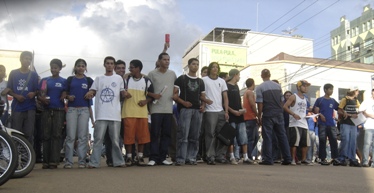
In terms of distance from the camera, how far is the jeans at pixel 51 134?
732cm

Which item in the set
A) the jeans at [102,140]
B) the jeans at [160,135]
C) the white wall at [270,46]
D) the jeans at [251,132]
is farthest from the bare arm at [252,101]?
the white wall at [270,46]

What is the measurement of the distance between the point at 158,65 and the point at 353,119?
15.3 feet

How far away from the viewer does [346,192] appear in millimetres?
4453

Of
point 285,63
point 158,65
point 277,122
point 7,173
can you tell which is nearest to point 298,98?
point 277,122

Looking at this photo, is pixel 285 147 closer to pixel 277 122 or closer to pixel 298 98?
pixel 277 122

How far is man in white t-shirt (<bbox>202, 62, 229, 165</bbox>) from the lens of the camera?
324 inches

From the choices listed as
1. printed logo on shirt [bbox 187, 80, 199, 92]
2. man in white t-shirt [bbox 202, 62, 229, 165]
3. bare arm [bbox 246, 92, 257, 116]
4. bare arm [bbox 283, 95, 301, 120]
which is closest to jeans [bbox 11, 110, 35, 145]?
printed logo on shirt [bbox 187, 80, 199, 92]

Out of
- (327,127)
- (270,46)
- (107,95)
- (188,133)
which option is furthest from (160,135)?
(270,46)

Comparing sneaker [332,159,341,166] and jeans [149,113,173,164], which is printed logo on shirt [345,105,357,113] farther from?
jeans [149,113,173,164]

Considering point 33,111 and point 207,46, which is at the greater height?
point 207,46

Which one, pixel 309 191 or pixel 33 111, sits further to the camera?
pixel 33 111

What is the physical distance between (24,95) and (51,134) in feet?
2.53

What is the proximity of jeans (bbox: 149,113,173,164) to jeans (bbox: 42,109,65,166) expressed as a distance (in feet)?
5.09

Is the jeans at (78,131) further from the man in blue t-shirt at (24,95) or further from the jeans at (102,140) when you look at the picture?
the man in blue t-shirt at (24,95)
